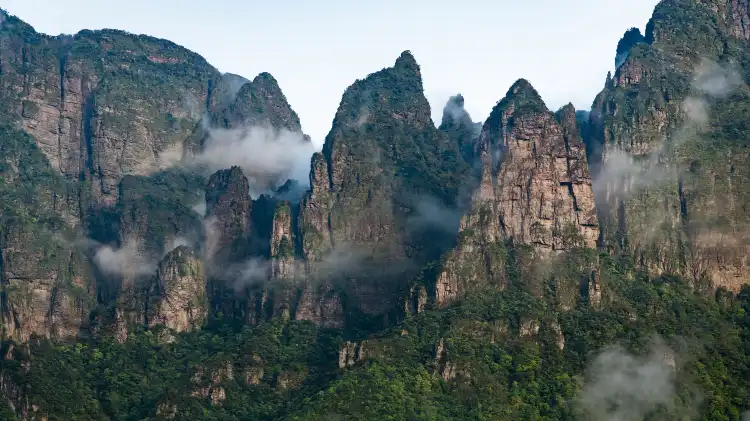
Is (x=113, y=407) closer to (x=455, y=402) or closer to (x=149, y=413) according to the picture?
(x=149, y=413)

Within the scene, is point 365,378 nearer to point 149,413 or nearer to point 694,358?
point 149,413

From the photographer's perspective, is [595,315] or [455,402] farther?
[595,315]

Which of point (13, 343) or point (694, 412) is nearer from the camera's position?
point (694, 412)

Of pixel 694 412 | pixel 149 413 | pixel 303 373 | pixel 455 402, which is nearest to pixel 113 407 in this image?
pixel 149 413

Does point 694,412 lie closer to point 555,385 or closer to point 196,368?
point 555,385

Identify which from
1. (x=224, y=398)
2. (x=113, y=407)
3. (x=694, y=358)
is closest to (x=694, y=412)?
(x=694, y=358)

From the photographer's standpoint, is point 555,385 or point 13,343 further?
point 13,343

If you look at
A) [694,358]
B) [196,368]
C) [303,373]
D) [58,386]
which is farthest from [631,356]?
[58,386]

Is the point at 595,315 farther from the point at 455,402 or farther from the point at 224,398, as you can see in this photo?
the point at 224,398
